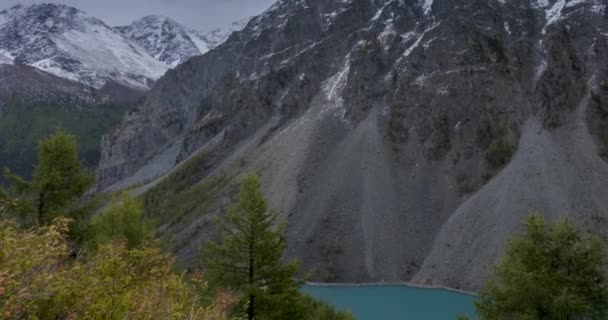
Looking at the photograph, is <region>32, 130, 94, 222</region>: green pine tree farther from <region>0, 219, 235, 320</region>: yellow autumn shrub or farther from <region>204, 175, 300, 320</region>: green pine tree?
<region>0, 219, 235, 320</region>: yellow autumn shrub

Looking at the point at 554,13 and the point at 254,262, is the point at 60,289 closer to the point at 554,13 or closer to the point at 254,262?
the point at 254,262

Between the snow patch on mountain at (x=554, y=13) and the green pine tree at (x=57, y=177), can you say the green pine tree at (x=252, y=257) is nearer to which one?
the green pine tree at (x=57, y=177)

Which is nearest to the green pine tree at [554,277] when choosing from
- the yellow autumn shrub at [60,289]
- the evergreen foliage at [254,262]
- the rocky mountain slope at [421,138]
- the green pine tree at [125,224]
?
the evergreen foliage at [254,262]

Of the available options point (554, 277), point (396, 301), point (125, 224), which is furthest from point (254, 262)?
point (396, 301)

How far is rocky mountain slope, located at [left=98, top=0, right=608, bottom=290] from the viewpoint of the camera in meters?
74.6

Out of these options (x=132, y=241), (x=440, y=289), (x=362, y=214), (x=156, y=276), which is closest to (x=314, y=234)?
(x=362, y=214)

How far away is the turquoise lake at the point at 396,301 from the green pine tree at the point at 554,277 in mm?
41009

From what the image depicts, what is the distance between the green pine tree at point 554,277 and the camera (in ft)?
51.1

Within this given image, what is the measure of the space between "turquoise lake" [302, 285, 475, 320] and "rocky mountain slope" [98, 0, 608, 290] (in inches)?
101

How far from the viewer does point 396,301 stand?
6488 cm

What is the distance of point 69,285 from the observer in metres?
5.96

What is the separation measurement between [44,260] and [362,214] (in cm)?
7589

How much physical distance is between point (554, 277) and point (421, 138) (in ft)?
263

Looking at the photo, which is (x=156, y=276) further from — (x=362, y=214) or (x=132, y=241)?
(x=362, y=214)
